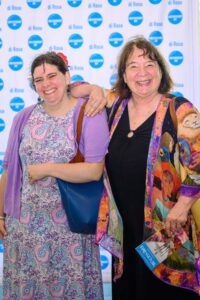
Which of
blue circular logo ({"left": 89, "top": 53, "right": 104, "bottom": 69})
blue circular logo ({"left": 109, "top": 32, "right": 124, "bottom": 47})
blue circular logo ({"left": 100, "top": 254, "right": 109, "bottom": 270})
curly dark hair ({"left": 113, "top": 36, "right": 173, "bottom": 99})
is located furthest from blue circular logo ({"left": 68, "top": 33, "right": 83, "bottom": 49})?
blue circular logo ({"left": 100, "top": 254, "right": 109, "bottom": 270})

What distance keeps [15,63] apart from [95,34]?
0.74 metres

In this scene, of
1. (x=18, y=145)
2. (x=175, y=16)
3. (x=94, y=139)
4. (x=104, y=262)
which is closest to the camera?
(x=94, y=139)

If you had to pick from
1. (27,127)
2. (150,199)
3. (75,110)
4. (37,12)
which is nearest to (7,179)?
(27,127)

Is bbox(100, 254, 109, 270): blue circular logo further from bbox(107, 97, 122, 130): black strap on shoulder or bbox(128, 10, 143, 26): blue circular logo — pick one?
bbox(128, 10, 143, 26): blue circular logo

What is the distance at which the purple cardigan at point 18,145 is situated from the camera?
5.63 feet

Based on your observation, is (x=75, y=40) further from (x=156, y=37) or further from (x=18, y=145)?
(x=18, y=145)

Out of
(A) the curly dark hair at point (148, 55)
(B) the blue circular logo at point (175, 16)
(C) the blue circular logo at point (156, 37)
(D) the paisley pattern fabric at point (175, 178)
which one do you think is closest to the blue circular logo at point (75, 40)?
(C) the blue circular logo at point (156, 37)

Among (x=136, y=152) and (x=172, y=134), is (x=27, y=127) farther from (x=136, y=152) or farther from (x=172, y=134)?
(x=172, y=134)

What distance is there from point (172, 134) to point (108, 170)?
1.28 ft

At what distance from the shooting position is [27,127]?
1.84m

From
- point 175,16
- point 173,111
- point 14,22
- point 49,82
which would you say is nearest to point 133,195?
point 173,111

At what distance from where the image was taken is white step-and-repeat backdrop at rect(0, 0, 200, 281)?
3.02 m

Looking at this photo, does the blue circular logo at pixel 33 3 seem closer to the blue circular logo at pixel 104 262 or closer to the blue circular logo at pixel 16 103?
the blue circular logo at pixel 16 103

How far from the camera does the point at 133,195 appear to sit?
1705mm
